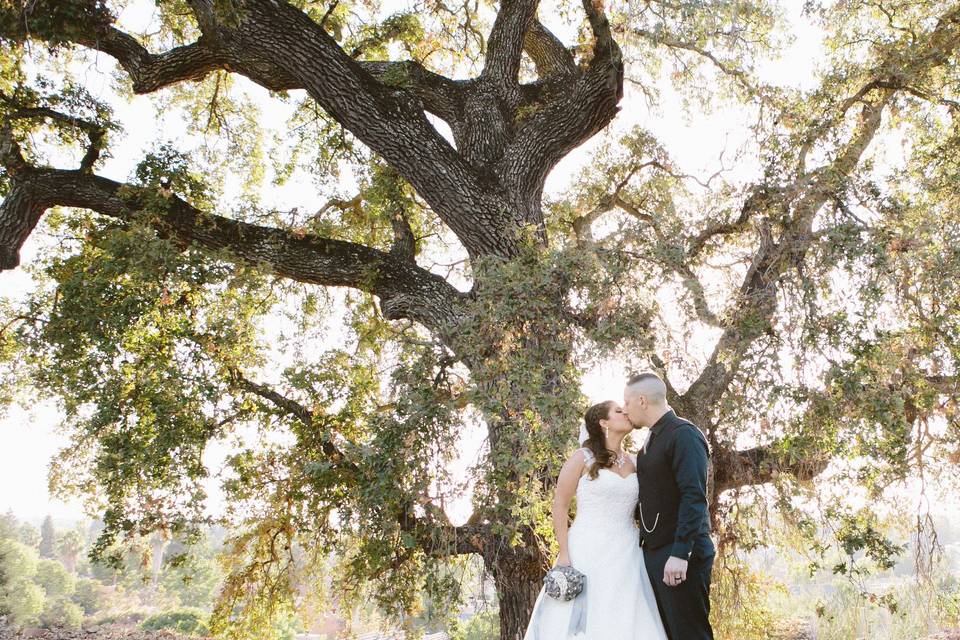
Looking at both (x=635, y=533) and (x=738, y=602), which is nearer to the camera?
(x=635, y=533)

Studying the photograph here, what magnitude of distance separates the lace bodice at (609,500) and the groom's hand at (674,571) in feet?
1.82

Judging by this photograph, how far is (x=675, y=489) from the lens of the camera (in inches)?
144

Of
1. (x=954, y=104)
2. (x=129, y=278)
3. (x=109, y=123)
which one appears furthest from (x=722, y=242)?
(x=109, y=123)

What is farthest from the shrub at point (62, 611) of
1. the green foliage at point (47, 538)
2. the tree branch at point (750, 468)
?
the green foliage at point (47, 538)

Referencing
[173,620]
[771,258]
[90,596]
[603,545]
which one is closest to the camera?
[603,545]

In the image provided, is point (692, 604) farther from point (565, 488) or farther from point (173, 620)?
point (173, 620)

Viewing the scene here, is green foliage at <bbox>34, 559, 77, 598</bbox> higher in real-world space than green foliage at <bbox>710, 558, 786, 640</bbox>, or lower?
higher

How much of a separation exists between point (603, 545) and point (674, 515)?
50 centimetres

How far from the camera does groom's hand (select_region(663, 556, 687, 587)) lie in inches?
134

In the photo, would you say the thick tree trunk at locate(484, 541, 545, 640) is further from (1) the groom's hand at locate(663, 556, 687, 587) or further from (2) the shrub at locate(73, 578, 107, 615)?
(2) the shrub at locate(73, 578, 107, 615)

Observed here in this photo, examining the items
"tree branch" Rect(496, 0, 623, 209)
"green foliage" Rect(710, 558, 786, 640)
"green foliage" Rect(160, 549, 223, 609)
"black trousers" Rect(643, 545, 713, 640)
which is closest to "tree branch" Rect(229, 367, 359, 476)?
"tree branch" Rect(496, 0, 623, 209)

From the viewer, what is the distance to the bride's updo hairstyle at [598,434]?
409 centimetres

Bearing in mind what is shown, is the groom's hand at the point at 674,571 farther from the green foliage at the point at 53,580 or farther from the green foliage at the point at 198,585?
the green foliage at the point at 53,580

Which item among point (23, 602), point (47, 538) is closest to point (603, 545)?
point (23, 602)
